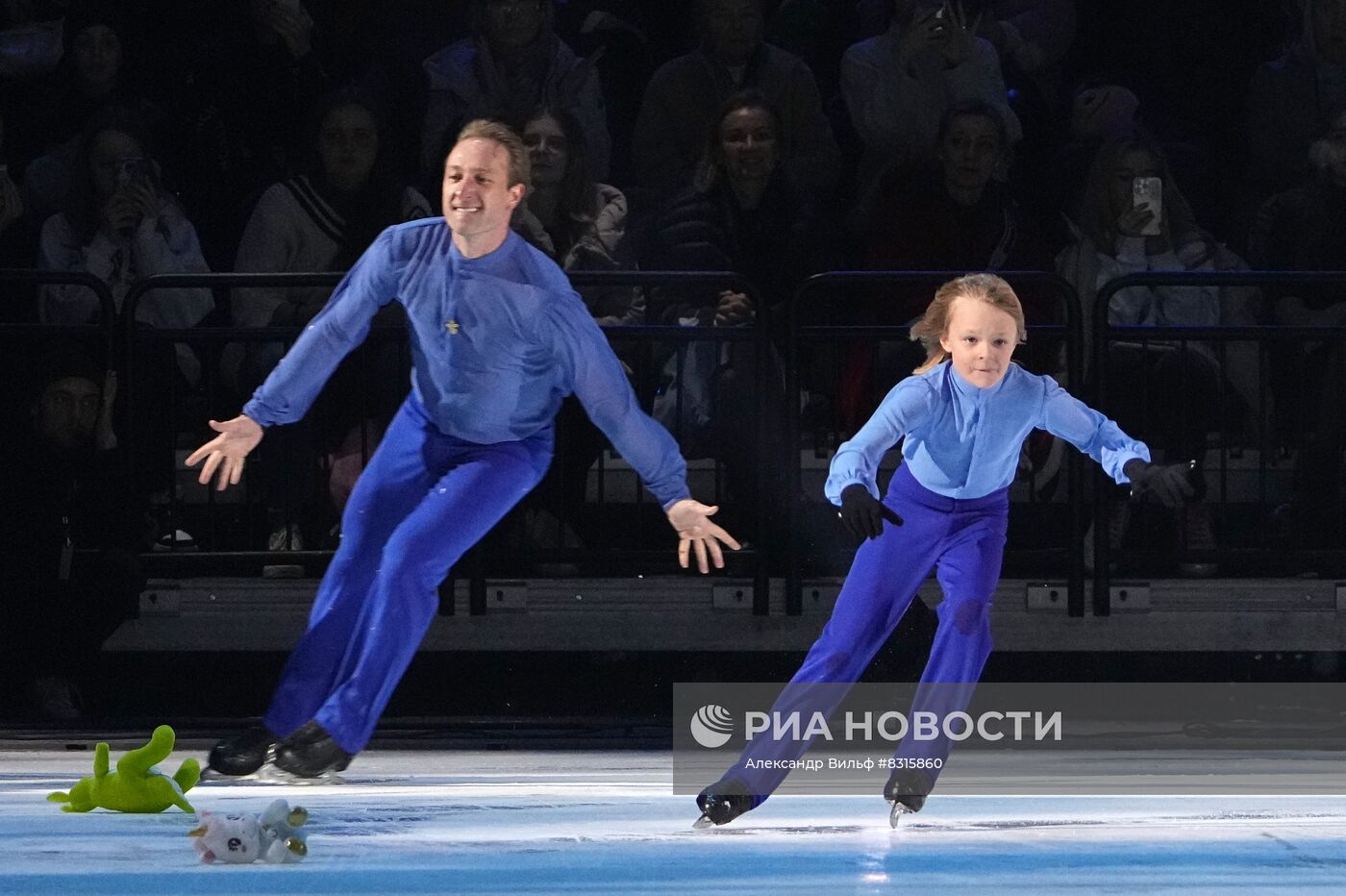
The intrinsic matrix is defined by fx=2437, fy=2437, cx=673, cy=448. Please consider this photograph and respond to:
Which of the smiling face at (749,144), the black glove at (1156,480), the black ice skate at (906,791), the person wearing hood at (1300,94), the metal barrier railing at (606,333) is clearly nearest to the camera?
the black glove at (1156,480)

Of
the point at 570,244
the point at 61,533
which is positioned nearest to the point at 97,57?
the point at 61,533

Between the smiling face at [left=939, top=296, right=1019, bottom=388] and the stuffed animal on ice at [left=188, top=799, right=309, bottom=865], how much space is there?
1.89 metres

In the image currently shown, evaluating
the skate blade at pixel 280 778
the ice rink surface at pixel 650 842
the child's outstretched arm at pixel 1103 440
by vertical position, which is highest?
the child's outstretched arm at pixel 1103 440

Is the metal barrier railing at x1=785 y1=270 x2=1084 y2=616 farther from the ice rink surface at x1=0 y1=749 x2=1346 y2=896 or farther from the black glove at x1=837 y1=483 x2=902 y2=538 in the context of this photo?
the black glove at x1=837 y1=483 x2=902 y2=538

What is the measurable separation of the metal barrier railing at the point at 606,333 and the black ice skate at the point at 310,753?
1.84 meters

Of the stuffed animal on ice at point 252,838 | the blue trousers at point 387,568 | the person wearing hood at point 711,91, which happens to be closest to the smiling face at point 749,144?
the person wearing hood at point 711,91

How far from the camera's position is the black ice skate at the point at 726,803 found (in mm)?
5844

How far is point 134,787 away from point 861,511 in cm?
204

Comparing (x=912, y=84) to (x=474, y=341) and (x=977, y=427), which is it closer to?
(x=474, y=341)

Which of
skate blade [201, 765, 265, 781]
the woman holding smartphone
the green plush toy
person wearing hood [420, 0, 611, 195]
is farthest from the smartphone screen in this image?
the green plush toy

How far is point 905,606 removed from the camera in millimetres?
5945

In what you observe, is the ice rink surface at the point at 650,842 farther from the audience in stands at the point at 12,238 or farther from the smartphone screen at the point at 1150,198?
the smartphone screen at the point at 1150,198

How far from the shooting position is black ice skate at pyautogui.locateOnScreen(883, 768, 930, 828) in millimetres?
5973
